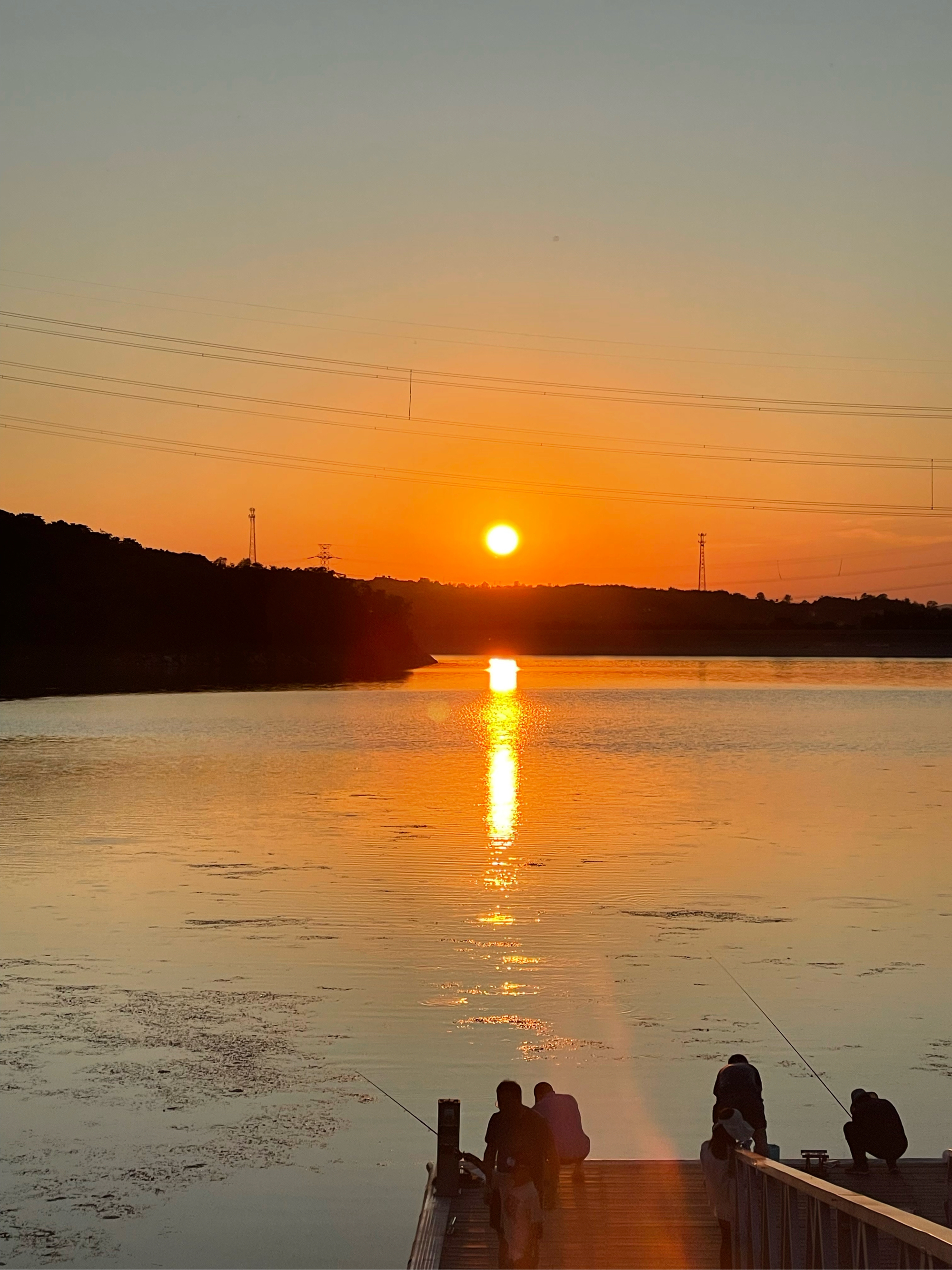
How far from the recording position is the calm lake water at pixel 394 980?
49.9 feet

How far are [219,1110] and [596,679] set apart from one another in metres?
182

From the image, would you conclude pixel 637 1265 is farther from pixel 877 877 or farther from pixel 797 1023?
pixel 877 877

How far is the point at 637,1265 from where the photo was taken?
37.7 ft

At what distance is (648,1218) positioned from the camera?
40.8ft

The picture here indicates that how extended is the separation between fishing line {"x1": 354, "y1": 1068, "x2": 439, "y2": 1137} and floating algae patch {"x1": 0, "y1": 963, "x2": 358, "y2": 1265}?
36cm

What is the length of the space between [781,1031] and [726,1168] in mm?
9519

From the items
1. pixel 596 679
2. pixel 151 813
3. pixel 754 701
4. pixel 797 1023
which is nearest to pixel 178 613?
pixel 596 679

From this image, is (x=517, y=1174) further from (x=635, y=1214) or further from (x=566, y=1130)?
(x=566, y=1130)

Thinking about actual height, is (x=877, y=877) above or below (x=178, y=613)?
below

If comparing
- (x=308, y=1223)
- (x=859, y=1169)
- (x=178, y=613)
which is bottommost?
(x=308, y=1223)

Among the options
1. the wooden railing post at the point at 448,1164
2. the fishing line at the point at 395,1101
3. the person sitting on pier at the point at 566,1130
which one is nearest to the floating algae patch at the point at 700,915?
the fishing line at the point at 395,1101

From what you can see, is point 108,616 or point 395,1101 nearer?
point 395,1101

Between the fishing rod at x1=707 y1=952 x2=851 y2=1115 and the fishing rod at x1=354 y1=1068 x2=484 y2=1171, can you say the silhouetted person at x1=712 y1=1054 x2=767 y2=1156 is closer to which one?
the fishing rod at x1=354 y1=1068 x2=484 y2=1171

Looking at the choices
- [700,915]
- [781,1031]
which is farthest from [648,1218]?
[700,915]
